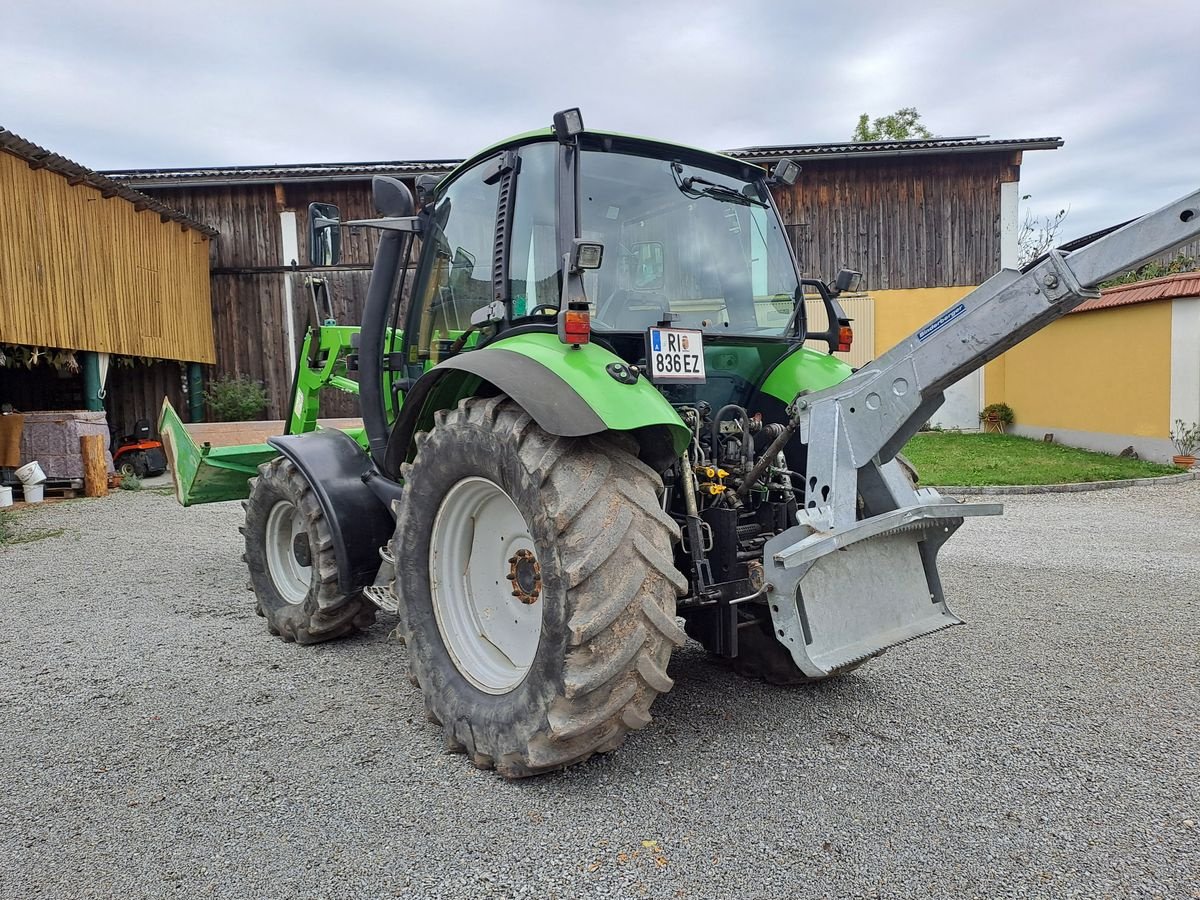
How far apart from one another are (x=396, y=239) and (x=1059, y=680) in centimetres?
393

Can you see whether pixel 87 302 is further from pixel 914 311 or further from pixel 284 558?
pixel 914 311

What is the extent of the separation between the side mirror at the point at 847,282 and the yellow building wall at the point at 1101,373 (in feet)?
28.0

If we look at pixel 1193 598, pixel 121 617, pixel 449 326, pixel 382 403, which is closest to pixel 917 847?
pixel 449 326

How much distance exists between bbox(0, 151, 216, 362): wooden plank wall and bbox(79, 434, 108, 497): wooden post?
5.11 ft

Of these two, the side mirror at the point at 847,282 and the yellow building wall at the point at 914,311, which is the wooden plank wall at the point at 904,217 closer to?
the yellow building wall at the point at 914,311

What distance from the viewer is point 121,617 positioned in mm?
5145

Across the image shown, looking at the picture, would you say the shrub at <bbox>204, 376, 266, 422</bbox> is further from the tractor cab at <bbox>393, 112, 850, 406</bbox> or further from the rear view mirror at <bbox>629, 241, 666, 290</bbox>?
the rear view mirror at <bbox>629, 241, 666, 290</bbox>

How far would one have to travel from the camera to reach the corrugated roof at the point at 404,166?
15.5m

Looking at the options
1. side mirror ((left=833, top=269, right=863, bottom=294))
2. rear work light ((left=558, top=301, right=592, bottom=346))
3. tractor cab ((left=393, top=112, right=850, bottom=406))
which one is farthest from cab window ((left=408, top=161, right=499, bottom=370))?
side mirror ((left=833, top=269, right=863, bottom=294))

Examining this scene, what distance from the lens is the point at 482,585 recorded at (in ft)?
10.7

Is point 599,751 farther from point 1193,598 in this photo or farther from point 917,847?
point 1193,598

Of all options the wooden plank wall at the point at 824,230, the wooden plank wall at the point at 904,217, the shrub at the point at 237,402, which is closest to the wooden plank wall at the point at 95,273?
the wooden plank wall at the point at 824,230

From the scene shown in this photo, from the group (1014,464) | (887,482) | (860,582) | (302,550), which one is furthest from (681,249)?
(1014,464)

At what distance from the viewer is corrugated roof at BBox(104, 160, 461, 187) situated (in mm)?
15727
